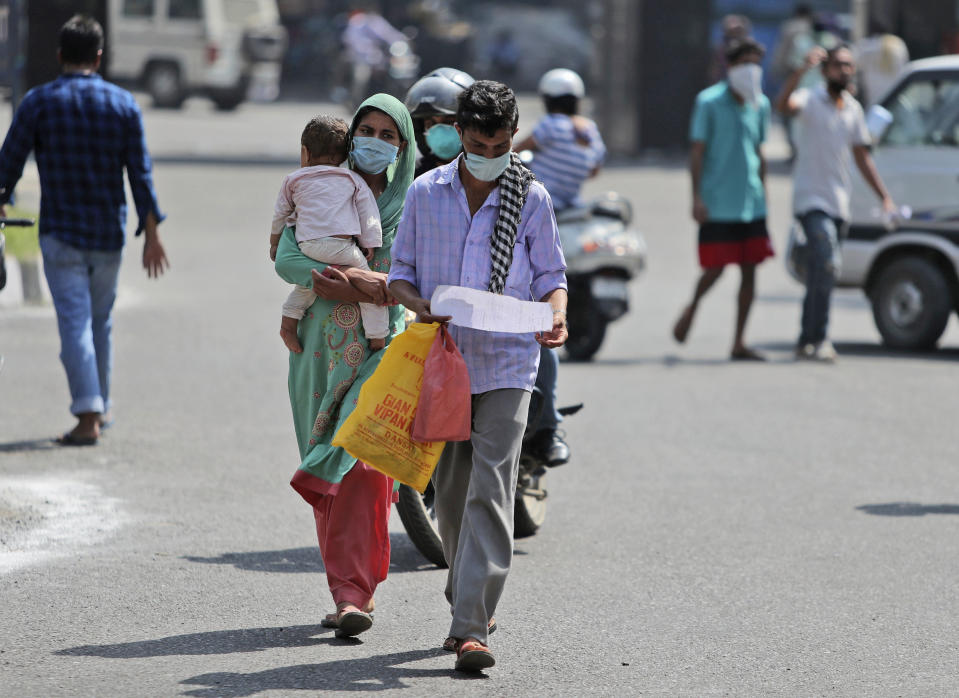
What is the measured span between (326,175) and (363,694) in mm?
1627

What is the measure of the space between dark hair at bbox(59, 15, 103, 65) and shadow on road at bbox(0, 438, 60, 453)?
1839 mm

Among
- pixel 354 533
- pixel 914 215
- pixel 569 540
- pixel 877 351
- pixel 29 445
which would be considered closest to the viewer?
pixel 354 533

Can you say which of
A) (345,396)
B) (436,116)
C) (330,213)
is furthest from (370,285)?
(436,116)

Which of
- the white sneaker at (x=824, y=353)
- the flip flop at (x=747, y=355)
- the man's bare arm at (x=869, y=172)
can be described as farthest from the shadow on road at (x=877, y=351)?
the man's bare arm at (x=869, y=172)

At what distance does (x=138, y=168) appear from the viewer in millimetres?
8078

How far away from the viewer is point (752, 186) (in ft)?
37.1

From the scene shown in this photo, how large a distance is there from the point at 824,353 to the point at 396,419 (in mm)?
7116

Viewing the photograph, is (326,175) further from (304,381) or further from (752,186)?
(752,186)

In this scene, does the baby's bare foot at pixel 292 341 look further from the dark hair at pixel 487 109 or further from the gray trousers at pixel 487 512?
the dark hair at pixel 487 109

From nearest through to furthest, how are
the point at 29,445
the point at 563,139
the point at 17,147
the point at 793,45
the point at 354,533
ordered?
the point at 354,533 < the point at 17,147 < the point at 29,445 < the point at 563,139 < the point at 793,45

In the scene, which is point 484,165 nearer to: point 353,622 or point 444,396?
point 444,396

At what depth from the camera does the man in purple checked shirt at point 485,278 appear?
195 inches

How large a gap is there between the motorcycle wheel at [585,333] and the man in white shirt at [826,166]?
147 centimetres

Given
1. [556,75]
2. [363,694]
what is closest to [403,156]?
[363,694]
